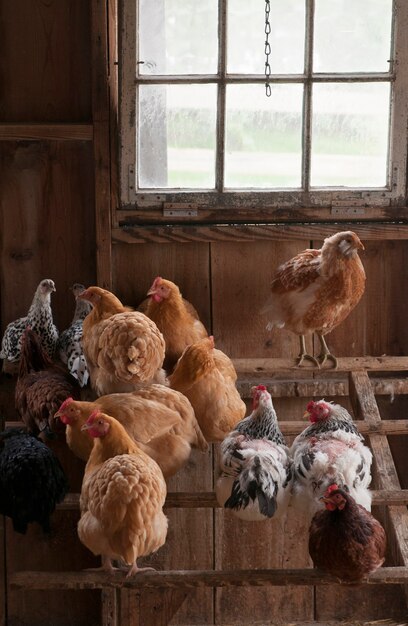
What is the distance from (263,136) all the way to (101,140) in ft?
1.76

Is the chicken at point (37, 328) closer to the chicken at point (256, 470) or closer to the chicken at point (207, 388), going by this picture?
the chicken at point (207, 388)

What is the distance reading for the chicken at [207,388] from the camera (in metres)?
2.80

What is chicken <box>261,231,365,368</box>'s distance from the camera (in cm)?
291

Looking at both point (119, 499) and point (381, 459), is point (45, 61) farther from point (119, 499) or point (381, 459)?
point (381, 459)

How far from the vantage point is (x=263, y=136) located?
125 inches

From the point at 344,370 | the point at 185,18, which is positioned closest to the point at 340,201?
the point at 344,370

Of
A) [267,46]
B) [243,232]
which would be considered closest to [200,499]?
[243,232]

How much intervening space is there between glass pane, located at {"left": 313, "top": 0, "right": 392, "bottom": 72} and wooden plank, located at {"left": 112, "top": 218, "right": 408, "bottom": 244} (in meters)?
0.51

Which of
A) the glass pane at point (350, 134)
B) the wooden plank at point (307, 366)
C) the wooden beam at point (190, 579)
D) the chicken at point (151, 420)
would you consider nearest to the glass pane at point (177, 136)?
the glass pane at point (350, 134)

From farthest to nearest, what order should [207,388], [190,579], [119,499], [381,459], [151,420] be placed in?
[381,459] → [207,388] → [151,420] → [190,579] → [119,499]

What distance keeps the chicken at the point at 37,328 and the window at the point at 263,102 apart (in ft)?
1.38

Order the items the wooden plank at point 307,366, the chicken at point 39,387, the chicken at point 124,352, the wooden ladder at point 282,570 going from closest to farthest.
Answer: the wooden ladder at point 282,570 < the chicken at point 124,352 < the chicken at point 39,387 < the wooden plank at point 307,366

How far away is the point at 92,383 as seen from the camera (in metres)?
2.94

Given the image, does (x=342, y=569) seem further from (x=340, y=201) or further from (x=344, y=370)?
(x=340, y=201)
